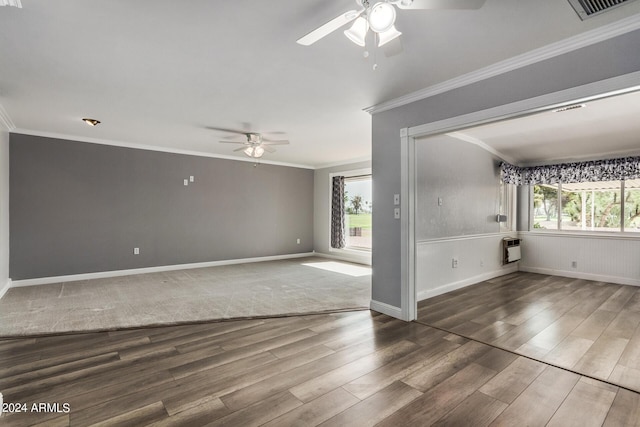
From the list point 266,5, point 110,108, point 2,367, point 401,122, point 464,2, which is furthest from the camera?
point 110,108

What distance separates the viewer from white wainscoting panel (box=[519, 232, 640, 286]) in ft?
16.7

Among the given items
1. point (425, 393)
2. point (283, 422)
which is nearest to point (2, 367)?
point (283, 422)

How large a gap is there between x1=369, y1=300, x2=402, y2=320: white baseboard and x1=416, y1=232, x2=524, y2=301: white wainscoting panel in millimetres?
607

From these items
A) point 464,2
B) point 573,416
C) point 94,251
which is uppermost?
point 464,2

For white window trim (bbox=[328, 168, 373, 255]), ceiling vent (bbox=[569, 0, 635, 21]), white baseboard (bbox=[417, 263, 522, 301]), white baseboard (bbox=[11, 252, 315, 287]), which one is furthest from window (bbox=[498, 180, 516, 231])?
white baseboard (bbox=[11, 252, 315, 287])

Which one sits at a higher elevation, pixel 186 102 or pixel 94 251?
pixel 186 102

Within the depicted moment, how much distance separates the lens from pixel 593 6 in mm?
1763

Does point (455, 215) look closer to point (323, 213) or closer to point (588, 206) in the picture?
point (588, 206)

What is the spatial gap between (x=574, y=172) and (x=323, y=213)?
17.2 ft

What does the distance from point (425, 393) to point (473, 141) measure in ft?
14.5

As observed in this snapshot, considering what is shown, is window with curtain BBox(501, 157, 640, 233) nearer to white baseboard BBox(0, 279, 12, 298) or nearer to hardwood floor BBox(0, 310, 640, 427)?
hardwood floor BBox(0, 310, 640, 427)

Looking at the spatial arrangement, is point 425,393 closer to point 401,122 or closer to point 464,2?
point 464,2

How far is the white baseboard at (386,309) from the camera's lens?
341cm

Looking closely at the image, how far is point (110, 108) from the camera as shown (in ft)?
12.3
